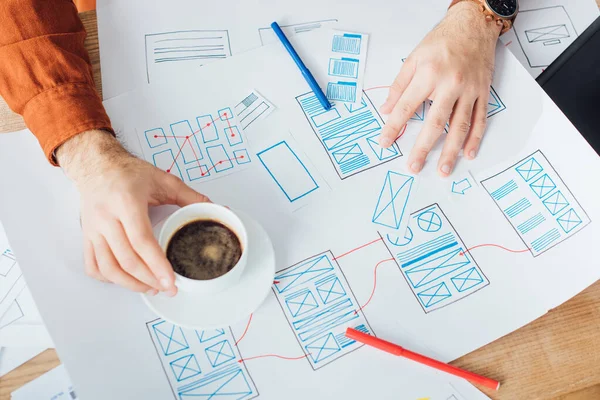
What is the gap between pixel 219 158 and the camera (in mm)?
768

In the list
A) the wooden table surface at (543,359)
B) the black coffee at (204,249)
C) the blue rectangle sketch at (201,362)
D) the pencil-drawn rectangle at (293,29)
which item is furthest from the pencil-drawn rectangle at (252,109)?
the wooden table surface at (543,359)

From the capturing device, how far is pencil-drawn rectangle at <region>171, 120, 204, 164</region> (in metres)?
0.77

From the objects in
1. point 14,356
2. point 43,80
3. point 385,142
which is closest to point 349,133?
point 385,142

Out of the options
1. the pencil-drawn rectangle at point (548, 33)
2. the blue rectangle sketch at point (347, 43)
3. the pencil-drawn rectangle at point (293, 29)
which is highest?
the pencil-drawn rectangle at point (293, 29)

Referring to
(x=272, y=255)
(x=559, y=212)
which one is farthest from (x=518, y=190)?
(x=272, y=255)

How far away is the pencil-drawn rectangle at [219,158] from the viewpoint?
2.50 feet

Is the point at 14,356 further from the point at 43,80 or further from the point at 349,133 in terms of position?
the point at 349,133

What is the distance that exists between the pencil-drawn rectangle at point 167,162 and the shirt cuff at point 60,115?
9 cm

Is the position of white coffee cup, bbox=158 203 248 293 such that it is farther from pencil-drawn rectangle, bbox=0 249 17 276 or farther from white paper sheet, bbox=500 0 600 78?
white paper sheet, bbox=500 0 600 78

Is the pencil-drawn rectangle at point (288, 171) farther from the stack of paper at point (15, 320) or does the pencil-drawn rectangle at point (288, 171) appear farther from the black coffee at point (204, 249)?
the stack of paper at point (15, 320)

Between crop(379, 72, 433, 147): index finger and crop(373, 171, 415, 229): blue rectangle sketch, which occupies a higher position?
crop(379, 72, 433, 147): index finger

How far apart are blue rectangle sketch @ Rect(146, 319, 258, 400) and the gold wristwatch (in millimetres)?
740

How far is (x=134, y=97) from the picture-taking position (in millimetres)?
801

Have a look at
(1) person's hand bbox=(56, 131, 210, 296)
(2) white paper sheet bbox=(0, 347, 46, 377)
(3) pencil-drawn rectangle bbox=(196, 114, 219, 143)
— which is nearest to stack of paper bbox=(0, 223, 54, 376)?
(2) white paper sheet bbox=(0, 347, 46, 377)
